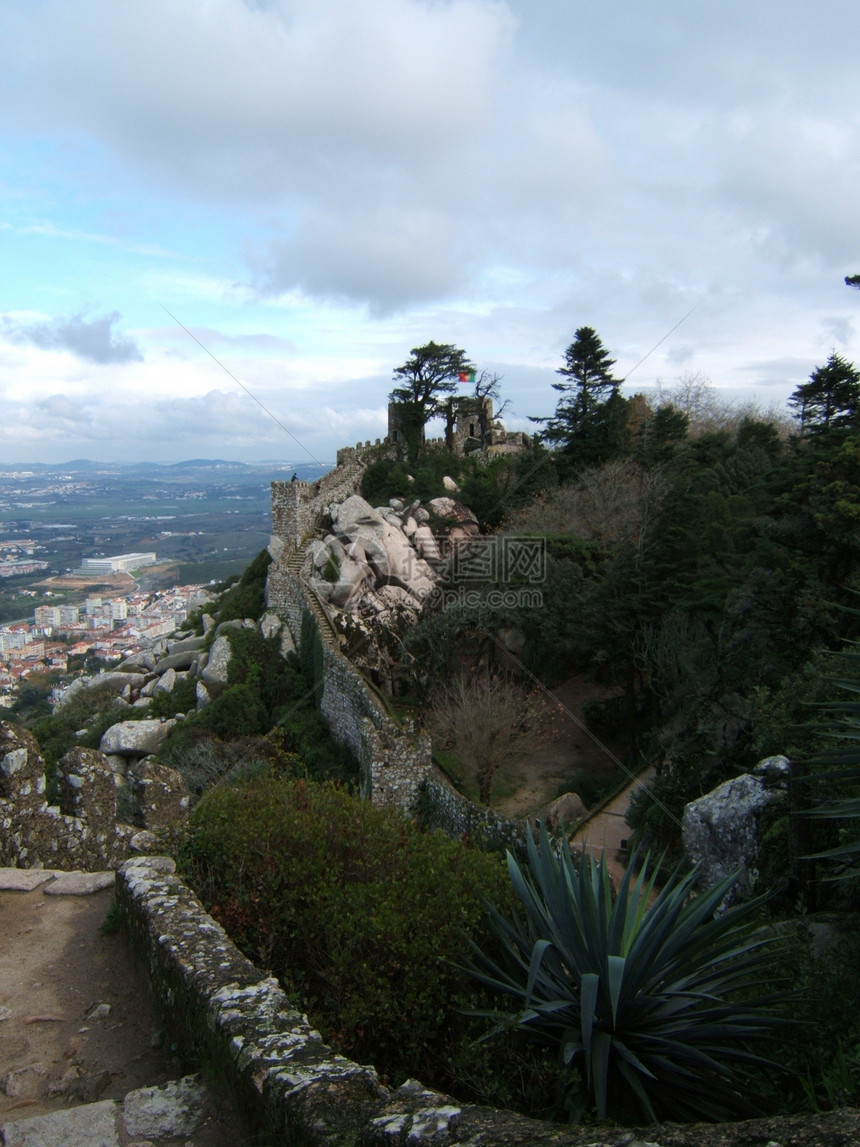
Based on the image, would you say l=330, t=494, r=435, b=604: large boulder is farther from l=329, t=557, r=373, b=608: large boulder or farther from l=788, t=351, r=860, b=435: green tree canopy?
l=788, t=351, r=860, b=435: green tree canopy

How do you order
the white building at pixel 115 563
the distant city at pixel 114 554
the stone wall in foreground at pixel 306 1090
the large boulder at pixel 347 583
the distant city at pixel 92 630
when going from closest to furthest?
the stone wall in foreground at pixel 306 1090 < the large boulder at pixel 347 583 < the distant city at pixel 92 630 < the distant city at pixel 114 554 < the white building at pixel 115 563

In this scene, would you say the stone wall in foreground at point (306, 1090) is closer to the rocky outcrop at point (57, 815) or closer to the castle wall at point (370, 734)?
the rocky outcrop at point (57, 815)

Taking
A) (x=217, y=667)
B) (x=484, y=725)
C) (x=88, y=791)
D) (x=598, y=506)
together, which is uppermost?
(x=598, y=506)

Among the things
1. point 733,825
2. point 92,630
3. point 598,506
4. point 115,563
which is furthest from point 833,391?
point 115,563

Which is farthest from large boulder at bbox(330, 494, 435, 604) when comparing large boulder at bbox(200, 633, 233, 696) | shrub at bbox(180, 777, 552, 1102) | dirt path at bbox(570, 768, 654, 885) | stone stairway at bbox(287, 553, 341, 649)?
shrub at bbox(180, 777, 552, 1102)

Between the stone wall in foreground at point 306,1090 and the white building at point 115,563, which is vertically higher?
the stone wall in foreground at point 306,1090

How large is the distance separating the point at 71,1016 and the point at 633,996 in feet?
11.1

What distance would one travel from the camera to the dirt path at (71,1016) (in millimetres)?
3631

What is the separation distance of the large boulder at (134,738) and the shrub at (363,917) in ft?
50.9

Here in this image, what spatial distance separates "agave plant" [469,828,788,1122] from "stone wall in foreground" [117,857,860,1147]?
102 centimetres

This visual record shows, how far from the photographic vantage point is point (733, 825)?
7.86 metres

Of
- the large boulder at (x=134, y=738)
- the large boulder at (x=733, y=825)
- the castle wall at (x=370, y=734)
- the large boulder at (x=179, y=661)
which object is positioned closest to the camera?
the large boulder at (x=733, y=825)

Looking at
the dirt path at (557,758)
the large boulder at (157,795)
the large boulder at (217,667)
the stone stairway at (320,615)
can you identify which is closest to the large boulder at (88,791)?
the large boulder at (157,795)

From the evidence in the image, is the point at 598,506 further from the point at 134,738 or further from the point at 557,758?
the point at 134,738
